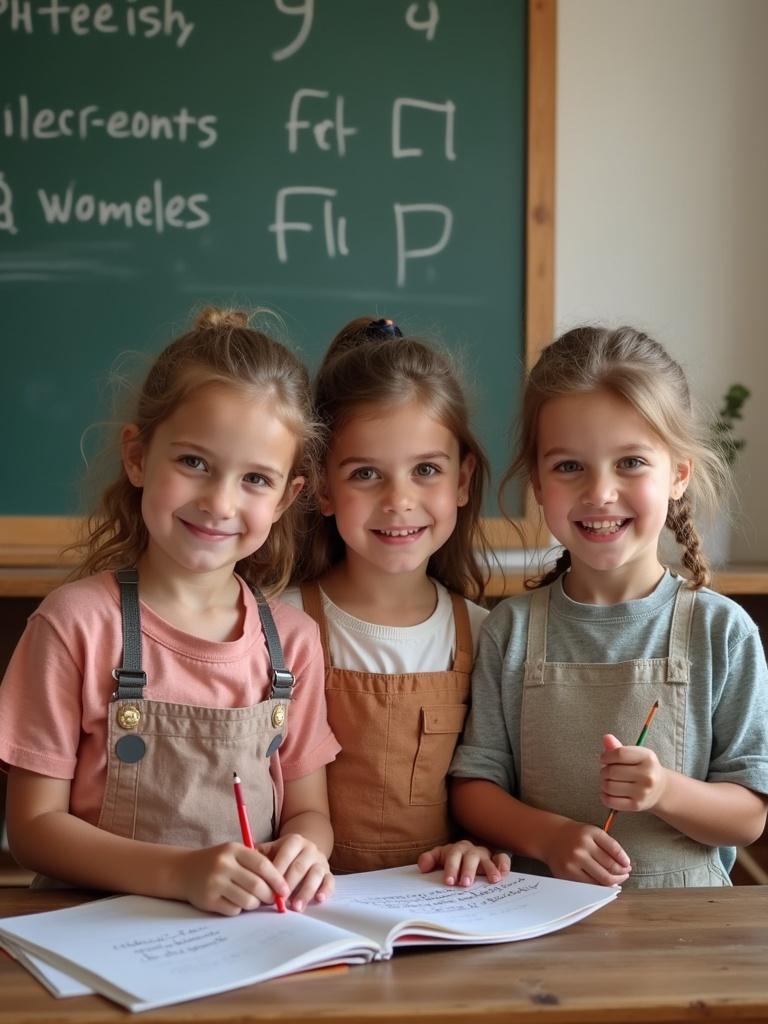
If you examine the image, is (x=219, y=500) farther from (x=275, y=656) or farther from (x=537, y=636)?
(x=537, y=636)

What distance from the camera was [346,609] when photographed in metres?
1.41

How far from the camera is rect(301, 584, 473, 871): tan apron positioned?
1324 mm

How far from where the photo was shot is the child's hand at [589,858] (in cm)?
111

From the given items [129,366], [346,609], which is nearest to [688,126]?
[129,366]

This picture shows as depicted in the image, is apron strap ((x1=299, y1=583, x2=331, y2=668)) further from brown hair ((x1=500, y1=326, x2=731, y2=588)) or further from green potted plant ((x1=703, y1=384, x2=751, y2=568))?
green potted plant ((x1=703, y1=384, x2=751, y2=568))

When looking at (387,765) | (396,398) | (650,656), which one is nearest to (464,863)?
(387,765)

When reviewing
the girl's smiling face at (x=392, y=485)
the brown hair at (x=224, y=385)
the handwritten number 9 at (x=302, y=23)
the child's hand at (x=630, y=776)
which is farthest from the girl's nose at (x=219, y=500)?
the handwritten number 9 at (x=302, y=23)

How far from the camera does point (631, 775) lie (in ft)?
3.59

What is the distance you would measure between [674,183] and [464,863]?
172 centimetres

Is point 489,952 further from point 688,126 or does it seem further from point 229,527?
point 688,126

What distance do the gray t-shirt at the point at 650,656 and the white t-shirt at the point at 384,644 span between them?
53 mm

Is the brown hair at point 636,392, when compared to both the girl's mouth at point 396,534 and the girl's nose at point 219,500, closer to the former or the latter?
the girl's mouth at point 396,534

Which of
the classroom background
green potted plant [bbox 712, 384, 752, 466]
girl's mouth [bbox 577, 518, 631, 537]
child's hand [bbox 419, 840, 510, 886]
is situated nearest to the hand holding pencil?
child's hand [bbox 419, 840, 510, 886]

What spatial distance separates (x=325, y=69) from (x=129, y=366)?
726 mm
